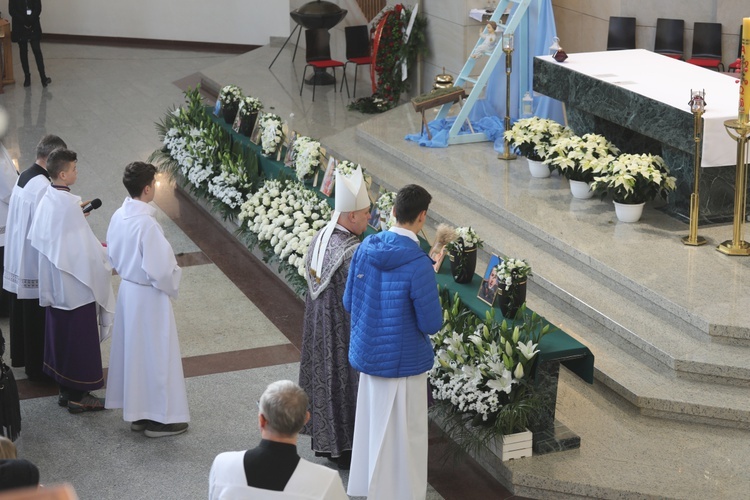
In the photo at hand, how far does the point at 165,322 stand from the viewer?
235 inches

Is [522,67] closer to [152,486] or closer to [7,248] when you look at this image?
[7,248]

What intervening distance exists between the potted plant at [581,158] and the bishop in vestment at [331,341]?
280cm

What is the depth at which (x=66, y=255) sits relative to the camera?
6156 millimetres

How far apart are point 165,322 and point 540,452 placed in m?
2.18

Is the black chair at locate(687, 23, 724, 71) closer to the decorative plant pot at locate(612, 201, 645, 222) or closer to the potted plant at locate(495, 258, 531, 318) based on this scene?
the decorative plant pot at locate(612, 201, 645, 222)

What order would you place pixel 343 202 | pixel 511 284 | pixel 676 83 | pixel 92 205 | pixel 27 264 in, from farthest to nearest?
pixel 676 83
pixel 27 264
pixel 92 205
pixel 511 284
pixel 343 202

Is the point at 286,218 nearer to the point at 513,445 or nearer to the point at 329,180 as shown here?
the point at 329,180

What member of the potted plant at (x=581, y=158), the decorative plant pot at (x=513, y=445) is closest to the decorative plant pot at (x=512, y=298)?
the decorative plant pot at (x=513, y=445)

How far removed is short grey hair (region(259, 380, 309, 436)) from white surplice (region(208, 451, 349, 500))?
122mm

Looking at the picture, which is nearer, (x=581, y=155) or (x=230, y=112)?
(x=581, y=155)

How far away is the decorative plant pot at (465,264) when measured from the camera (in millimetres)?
6254

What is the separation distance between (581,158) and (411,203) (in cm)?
345

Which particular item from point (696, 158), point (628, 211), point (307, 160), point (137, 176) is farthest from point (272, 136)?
point (696, 158)

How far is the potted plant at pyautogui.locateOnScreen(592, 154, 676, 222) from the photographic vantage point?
7406 mm
